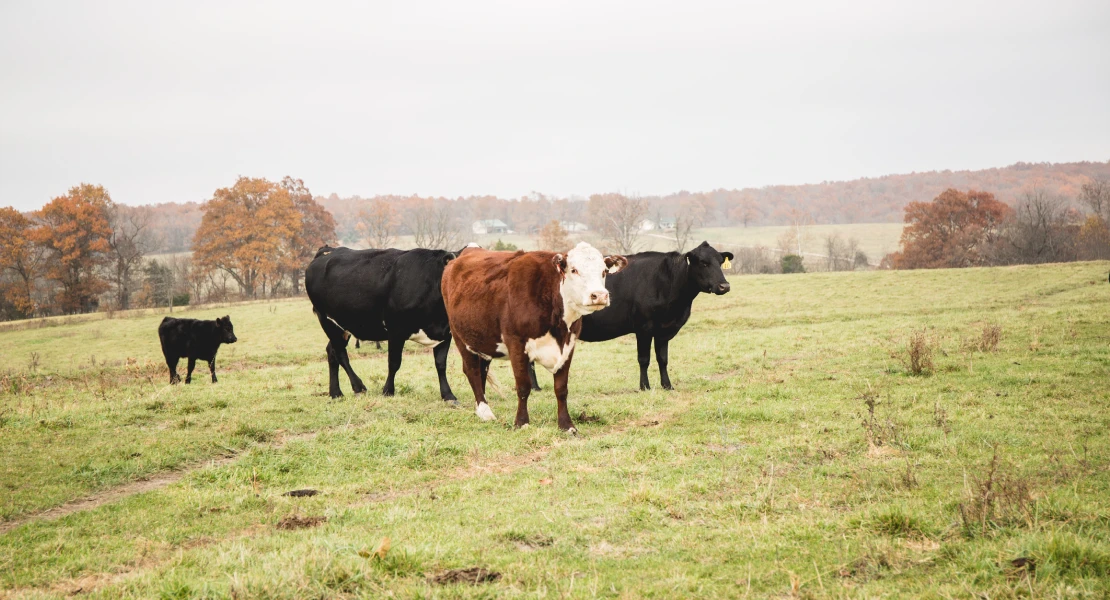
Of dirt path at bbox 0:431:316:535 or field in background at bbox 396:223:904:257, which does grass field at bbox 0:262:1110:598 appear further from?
field in background at bbox 396:223:904:257

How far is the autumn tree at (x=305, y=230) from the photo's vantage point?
6638 cm

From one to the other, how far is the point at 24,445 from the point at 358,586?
7133 mm

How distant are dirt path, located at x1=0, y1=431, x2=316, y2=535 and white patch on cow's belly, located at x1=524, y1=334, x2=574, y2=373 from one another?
3308 millimetres

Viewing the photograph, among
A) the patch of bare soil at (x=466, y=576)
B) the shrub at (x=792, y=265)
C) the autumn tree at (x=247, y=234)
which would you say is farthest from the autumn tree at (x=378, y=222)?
the patch of bare soil at (x=466, y=576)

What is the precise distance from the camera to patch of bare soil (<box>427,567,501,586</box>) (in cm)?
467

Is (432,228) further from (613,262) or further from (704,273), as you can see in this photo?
(613,262)

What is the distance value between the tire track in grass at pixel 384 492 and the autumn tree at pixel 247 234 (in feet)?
186

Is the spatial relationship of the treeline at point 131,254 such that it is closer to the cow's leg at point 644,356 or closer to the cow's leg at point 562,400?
the cow's leg at point 644,356

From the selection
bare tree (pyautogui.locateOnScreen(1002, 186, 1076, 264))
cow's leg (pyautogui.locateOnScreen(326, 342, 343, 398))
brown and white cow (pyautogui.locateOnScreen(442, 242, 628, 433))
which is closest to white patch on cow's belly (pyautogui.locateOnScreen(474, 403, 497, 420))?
brown and white cow (pyautogui.locateOnScreen(442, 242, 628, 433))

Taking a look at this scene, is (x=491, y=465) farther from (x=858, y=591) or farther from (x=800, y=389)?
(x=800, y=389)

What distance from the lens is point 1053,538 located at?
451 cm

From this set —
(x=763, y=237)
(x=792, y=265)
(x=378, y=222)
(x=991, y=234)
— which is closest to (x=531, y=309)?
(x=792, y=265)

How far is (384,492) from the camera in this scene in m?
7.41

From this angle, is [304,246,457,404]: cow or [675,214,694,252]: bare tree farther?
[675,214,694,252]: bare tree
